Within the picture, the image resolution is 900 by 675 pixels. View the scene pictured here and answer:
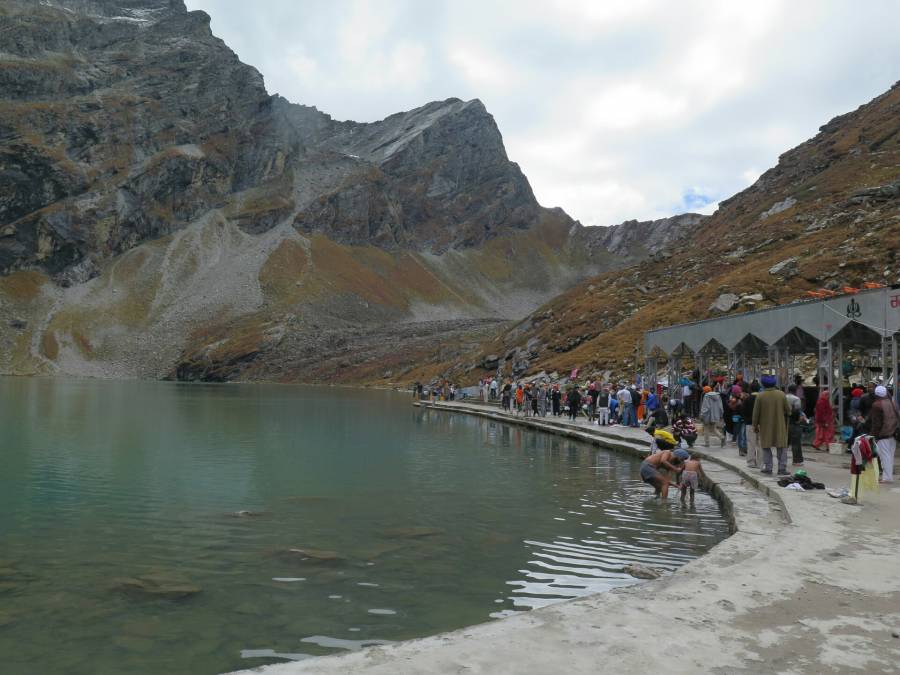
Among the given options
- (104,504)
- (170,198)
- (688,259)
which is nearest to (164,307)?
(170,198)

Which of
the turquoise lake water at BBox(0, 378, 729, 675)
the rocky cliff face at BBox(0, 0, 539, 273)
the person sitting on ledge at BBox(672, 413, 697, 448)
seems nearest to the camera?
the turquoise lake water at BBox(0, 378, 729, 675)

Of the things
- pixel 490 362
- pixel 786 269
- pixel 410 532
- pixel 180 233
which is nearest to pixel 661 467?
pixel 410 532

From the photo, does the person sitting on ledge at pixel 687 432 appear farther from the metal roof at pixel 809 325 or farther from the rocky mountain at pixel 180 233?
the rocky mountain at pixel 180 233

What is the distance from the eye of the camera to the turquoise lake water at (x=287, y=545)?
7148 millimetres

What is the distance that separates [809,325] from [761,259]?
40.5 m

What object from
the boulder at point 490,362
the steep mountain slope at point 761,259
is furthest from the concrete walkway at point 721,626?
the boulder at point 490,362

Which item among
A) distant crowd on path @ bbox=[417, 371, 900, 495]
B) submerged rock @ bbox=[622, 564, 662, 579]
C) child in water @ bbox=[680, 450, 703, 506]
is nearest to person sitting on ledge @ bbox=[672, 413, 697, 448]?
distant crowd on path @ bbox=[417, 371, 900, 495]

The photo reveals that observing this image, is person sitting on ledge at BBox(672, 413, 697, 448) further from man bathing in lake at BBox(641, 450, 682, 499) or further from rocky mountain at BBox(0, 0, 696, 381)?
rocky mountain at BBox(0, 0, 696, 381)

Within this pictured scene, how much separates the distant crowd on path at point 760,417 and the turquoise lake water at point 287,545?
1.91 meters

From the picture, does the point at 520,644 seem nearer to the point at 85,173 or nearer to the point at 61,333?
the point at 61,333

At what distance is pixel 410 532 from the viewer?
11.8 m

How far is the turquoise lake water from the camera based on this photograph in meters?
7.15

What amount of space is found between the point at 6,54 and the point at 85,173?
127 ft

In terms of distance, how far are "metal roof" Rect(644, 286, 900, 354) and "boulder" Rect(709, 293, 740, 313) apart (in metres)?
16.7
